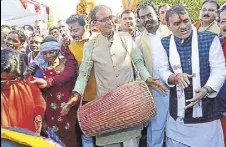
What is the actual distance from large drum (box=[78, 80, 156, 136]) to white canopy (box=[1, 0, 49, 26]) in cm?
710

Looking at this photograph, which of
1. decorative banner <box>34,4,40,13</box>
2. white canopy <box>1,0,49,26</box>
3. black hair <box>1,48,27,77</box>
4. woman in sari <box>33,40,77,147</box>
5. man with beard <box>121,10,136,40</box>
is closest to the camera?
black hair <box>1,48,27,77</box>

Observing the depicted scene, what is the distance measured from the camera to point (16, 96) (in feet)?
9.93

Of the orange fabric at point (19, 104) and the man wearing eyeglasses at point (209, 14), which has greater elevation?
the man wearing eyeglasses at point (209, 14)

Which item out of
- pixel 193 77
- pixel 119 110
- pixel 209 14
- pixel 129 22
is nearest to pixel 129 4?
pixel 129 22

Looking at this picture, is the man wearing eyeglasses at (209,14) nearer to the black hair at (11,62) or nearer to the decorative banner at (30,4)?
the black hair at (11,62)

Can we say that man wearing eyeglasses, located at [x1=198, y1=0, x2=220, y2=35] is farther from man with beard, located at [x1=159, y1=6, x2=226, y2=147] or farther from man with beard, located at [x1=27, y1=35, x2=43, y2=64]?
man with beard, located at [x1=27, y1=35, x2=43, y2=64]

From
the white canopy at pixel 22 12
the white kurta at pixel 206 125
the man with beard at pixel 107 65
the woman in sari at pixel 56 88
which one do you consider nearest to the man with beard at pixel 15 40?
the woman in sari at pixel 56 88

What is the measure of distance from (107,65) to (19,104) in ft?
3.45

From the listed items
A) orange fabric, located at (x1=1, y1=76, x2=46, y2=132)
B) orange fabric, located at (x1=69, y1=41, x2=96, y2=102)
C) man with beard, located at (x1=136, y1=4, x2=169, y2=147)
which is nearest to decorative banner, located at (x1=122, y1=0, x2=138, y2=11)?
man with beard, located at (x1=136, y1=4, x2=169, y2=147)

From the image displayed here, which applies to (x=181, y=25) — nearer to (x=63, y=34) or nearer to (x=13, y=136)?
(x=13, y=136)

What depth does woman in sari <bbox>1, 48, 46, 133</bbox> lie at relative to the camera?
294cm

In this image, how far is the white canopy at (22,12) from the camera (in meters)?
10.1

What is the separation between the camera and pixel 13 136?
2.71 m

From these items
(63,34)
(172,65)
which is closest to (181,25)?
(172,65)
